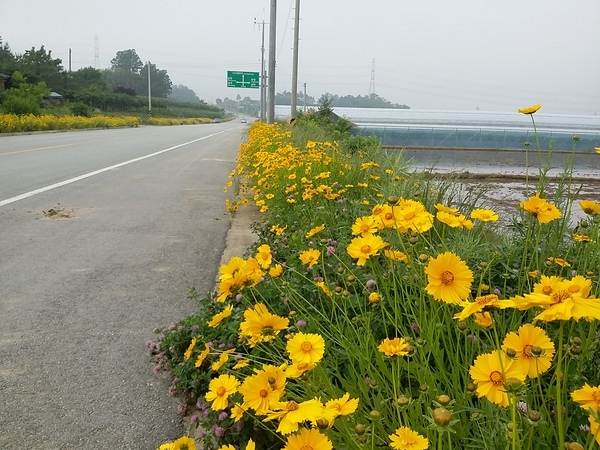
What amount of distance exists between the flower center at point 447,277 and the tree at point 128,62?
10539 centimetres

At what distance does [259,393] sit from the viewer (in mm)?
1027

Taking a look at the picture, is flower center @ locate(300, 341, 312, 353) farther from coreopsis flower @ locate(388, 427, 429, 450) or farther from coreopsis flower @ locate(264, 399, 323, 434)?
coreopsis flower @ locate(388, 427, 429, 450)

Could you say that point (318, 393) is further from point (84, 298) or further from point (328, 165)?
point (328, 165)

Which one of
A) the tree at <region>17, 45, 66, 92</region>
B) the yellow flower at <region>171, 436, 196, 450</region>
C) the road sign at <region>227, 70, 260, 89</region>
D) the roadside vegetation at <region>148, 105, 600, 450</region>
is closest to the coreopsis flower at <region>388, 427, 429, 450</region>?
the roadside vegetation at <region>148, 105, 600, 450</region>

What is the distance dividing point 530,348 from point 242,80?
41798 mm

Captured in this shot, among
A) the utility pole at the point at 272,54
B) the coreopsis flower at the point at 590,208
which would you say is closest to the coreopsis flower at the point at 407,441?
the coreopsis flower at the point at 590,208

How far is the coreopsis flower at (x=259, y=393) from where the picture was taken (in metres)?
1.01

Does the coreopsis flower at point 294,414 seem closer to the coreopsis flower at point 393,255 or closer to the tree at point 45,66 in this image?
the coreopsis flower at point 393,255

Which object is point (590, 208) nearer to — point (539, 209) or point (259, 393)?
point (539, 209)

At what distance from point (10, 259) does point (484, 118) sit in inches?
1069

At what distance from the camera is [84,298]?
3.21 metres

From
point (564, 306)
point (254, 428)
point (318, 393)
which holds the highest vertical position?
point (564, 306)

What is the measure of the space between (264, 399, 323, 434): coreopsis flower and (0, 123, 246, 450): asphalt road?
3.58 ft

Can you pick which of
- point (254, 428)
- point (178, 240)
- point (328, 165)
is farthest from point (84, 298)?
point (328, 165)
